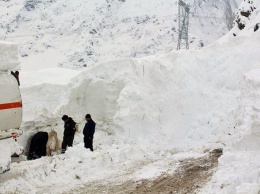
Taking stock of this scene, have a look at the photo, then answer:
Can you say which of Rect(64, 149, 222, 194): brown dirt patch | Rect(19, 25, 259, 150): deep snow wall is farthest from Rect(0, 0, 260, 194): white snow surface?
Rect(64, 149, 222, 194): brown dirt patch

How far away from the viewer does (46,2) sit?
2311 inches

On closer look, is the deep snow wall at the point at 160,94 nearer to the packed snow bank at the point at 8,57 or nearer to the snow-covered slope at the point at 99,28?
the packed snow bank at the point at 8,57

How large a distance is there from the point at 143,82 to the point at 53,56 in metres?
36.5

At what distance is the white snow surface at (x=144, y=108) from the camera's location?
8570mm

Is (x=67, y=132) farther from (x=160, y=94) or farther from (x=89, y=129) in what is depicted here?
(x=160, y=94)

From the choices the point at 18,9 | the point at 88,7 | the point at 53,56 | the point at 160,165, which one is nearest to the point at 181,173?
the point at 160,165

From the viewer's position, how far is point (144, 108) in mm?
12539

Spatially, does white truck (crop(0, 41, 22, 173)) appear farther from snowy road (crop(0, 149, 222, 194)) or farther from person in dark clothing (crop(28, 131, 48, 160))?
person in dark clothing (crop(28, 131, 48, 160))

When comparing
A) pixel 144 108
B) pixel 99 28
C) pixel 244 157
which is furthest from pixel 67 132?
pixel 99 28

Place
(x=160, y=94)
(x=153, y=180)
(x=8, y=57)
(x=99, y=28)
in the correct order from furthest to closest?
(x=99, y=28)
(x=160, y=94)
(x=8, y=57)
(x=153, y=180)

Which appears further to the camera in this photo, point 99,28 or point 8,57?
point 99,28

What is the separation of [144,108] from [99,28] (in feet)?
136

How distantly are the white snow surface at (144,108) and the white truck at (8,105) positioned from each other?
2.15 ft

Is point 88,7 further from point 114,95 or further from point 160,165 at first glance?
point 160,165
